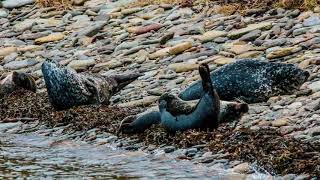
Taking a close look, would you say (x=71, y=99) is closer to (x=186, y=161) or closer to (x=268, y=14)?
(x=186, y=161)

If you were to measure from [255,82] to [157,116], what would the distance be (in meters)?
1.34

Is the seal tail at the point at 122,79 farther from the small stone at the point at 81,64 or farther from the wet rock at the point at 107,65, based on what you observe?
the small stone at the point at 81,64

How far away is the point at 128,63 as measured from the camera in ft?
44.1

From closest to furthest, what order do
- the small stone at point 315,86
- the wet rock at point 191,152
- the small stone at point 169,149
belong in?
the wet rock at point 191,152 → the small stone at point 169,149 → the small stone at point 315,86

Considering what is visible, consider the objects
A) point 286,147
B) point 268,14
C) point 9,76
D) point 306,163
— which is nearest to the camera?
point 306,163

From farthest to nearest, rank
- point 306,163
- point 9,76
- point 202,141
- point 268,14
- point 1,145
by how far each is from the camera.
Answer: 1. point 268,14
2. point 9,76
3. point 1,145
4. point 202,141
5. point 306,163

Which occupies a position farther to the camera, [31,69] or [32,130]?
[31,69]

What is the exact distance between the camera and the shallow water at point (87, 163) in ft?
26.8

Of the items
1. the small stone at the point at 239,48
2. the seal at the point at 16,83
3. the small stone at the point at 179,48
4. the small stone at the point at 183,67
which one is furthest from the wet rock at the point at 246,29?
the seal at the point at 16,83

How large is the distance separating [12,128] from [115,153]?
96.5 inches

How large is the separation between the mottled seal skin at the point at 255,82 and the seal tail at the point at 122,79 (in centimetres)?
186

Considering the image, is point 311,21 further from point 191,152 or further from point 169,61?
point 191,152

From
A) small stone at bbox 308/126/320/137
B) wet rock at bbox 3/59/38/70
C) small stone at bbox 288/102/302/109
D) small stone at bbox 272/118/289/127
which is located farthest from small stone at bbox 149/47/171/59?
small stone at bbox 308/126/320/137

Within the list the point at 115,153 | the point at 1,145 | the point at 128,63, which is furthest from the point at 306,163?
the point at 128,63
